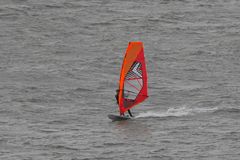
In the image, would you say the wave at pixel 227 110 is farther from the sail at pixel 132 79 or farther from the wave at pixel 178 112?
the sail at pixel 132 79

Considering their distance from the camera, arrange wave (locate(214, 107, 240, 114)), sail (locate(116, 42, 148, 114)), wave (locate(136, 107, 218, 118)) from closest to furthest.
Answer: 1. sail (locate(116, 42, 148, 114))
2. wave (locate(136, 107, 218, 118))
3. wave (locate(214, 107, 240, 114))

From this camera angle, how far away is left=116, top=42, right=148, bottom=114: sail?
130 ft

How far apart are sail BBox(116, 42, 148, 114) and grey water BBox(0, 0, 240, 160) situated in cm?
101

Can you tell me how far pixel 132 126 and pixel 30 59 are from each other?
19189mm

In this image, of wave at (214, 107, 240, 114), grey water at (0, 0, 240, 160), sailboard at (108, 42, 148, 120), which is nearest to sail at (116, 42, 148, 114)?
sailboard at (108, 42, 148, 120)

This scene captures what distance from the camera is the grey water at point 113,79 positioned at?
34.9m

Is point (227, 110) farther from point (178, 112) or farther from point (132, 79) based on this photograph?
point (132, 79)

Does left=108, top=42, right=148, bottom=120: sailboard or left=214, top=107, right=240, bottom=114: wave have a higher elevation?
left=108, top=42, right=148, bottom=120: sailboard

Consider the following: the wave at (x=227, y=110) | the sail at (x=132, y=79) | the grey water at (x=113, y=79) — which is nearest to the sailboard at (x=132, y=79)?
the sail at (x=132, y=79)

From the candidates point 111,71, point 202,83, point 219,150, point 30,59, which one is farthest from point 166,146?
point 30,59

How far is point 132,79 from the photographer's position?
132ft

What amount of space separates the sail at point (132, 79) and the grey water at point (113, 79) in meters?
1.01

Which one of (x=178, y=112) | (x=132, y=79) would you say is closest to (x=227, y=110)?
(x=178, y=112)

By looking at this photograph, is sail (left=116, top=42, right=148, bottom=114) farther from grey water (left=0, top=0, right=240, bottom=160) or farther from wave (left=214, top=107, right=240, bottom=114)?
wave (left=214, top=107, right=240, bottom=114)
